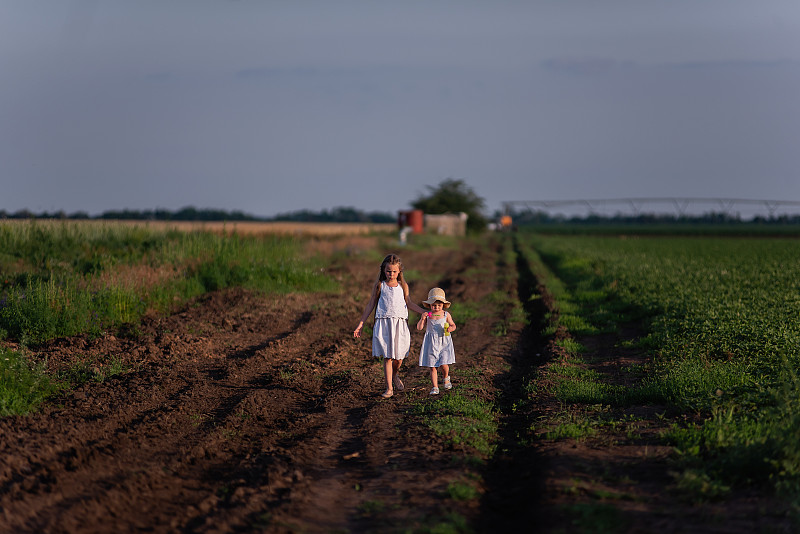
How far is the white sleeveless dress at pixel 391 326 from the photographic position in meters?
7.97

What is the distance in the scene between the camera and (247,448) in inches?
245

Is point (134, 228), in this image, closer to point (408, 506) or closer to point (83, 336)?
point (83, 336)

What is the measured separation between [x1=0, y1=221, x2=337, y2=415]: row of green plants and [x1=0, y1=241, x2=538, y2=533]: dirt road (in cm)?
65

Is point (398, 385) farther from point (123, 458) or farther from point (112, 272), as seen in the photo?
point (112, 272)

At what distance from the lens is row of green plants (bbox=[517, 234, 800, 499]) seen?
5316 millimetres

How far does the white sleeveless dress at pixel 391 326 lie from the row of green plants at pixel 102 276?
146 inches

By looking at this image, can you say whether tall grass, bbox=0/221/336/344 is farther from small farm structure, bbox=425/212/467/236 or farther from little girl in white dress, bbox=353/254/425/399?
small farm structure, bbox=425/212/467/236

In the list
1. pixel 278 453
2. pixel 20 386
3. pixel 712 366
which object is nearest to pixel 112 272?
pixel 20 386

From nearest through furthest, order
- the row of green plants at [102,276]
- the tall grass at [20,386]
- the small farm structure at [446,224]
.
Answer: the tall grass at [20,386] < the row of green plants at [102,276] < the small farm structure at [446,224]

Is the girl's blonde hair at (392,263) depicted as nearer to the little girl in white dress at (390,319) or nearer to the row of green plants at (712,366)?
the little girl in white dress at (390,319)

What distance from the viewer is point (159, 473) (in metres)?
5.45

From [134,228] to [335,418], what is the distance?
15.3m

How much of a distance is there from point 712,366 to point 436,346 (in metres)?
3.53

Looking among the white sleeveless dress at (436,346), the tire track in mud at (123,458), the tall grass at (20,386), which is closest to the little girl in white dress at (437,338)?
the white sleeveless dress at (436,346)
